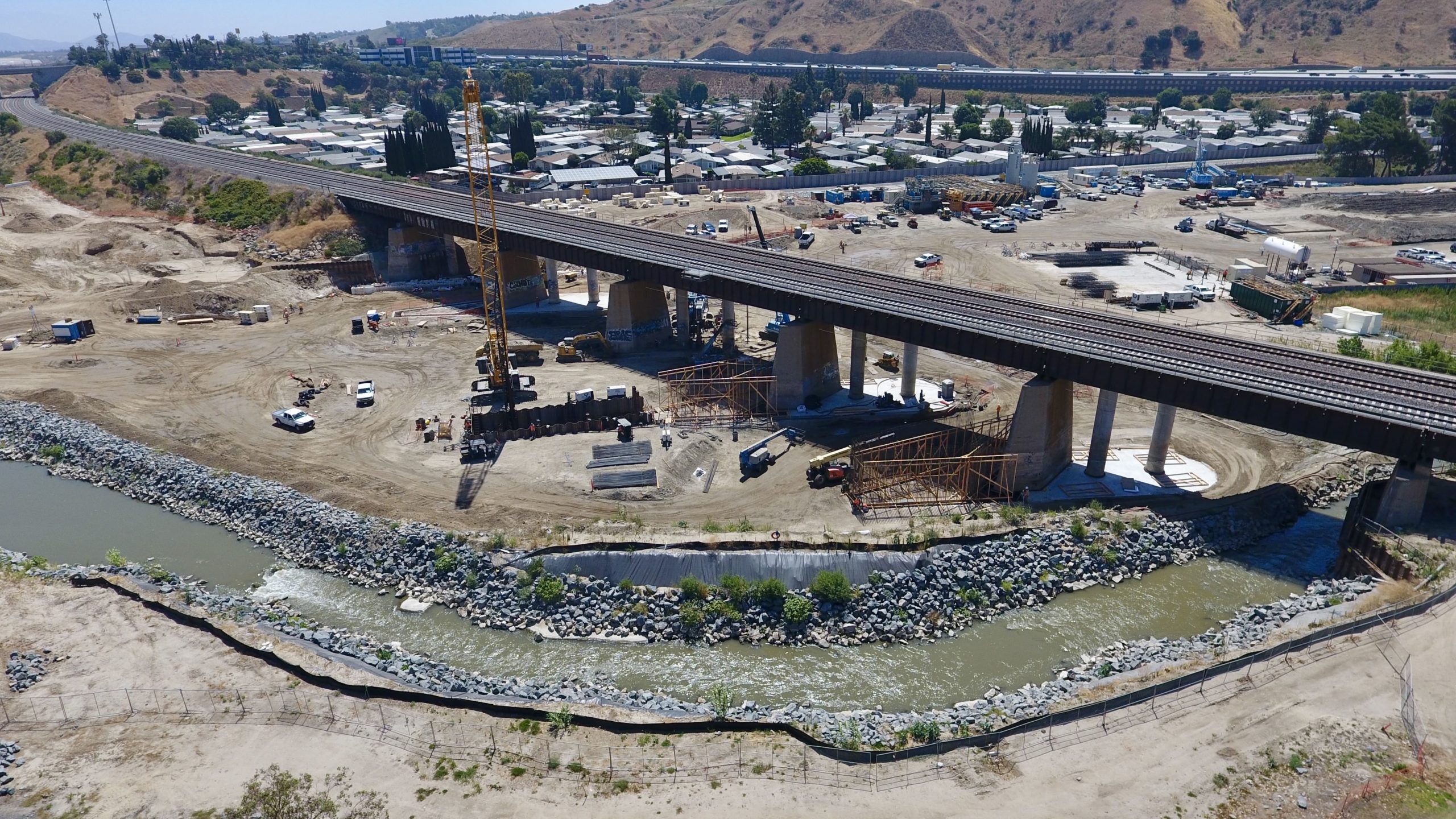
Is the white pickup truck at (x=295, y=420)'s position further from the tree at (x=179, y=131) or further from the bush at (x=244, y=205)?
the tree at (x=179, y=131)

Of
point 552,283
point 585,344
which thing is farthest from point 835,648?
point 552,283

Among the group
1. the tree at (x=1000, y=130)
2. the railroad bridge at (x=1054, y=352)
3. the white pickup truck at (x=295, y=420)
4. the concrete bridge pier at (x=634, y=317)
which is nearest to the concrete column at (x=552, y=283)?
the railroad bridge at (x=1054, y=352)

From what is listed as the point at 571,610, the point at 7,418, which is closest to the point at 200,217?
the point at 7,418

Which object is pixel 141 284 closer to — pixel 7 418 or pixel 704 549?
pixel 7 418

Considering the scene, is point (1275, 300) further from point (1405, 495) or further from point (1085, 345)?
point (1405, 495)

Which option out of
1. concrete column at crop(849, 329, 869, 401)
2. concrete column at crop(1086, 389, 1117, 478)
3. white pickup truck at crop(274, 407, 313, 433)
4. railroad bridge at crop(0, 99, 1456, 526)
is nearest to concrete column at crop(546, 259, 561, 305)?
railroad bridge at crop(0, 99, 1456, 526)

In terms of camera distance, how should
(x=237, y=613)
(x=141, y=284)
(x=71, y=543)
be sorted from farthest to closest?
(x=141, y=284)
(x=71, y=543)
(x=237, y=613)

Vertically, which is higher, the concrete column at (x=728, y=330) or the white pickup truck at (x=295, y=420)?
the concrete column at (x=728, y=330)
